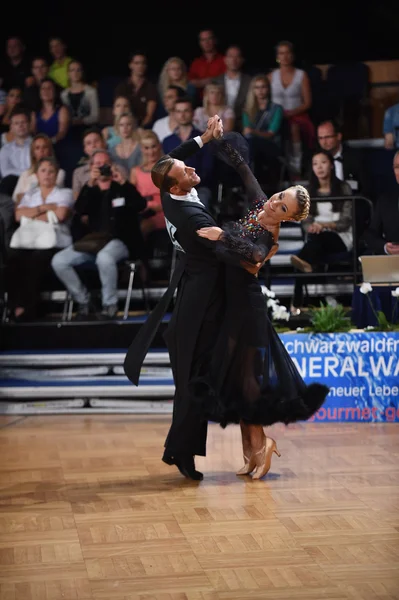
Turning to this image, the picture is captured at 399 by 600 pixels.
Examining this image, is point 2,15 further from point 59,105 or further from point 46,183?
point 46,183

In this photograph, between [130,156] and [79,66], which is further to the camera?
[79,66]

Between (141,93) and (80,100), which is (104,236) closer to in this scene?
(141,93)

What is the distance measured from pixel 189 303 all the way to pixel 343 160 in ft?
12.4

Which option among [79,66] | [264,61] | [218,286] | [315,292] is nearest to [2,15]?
[79,66]

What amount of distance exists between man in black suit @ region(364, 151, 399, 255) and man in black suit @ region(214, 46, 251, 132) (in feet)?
5.73

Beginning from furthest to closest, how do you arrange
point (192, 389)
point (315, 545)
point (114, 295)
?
point (114, 295) < point (192, 389) < point (315, 545)

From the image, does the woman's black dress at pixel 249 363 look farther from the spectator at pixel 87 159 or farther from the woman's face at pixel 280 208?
the spectator at pixel 87 159

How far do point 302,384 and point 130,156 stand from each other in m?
4.21

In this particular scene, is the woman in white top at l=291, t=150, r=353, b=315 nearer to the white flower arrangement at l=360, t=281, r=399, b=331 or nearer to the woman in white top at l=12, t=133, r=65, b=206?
the white flower arrangement at l=360, t=281, r=399, b=331

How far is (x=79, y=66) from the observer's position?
9141mm

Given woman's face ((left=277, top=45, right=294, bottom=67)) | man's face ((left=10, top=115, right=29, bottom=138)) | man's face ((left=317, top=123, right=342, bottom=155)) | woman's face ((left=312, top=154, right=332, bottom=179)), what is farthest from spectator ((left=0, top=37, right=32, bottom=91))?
woman's face ((left=312, top=154, right=332, bottom=179))

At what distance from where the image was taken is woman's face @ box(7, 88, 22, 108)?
911 centimetres

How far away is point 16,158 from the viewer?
28.5ft

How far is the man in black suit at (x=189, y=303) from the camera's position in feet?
15.3
